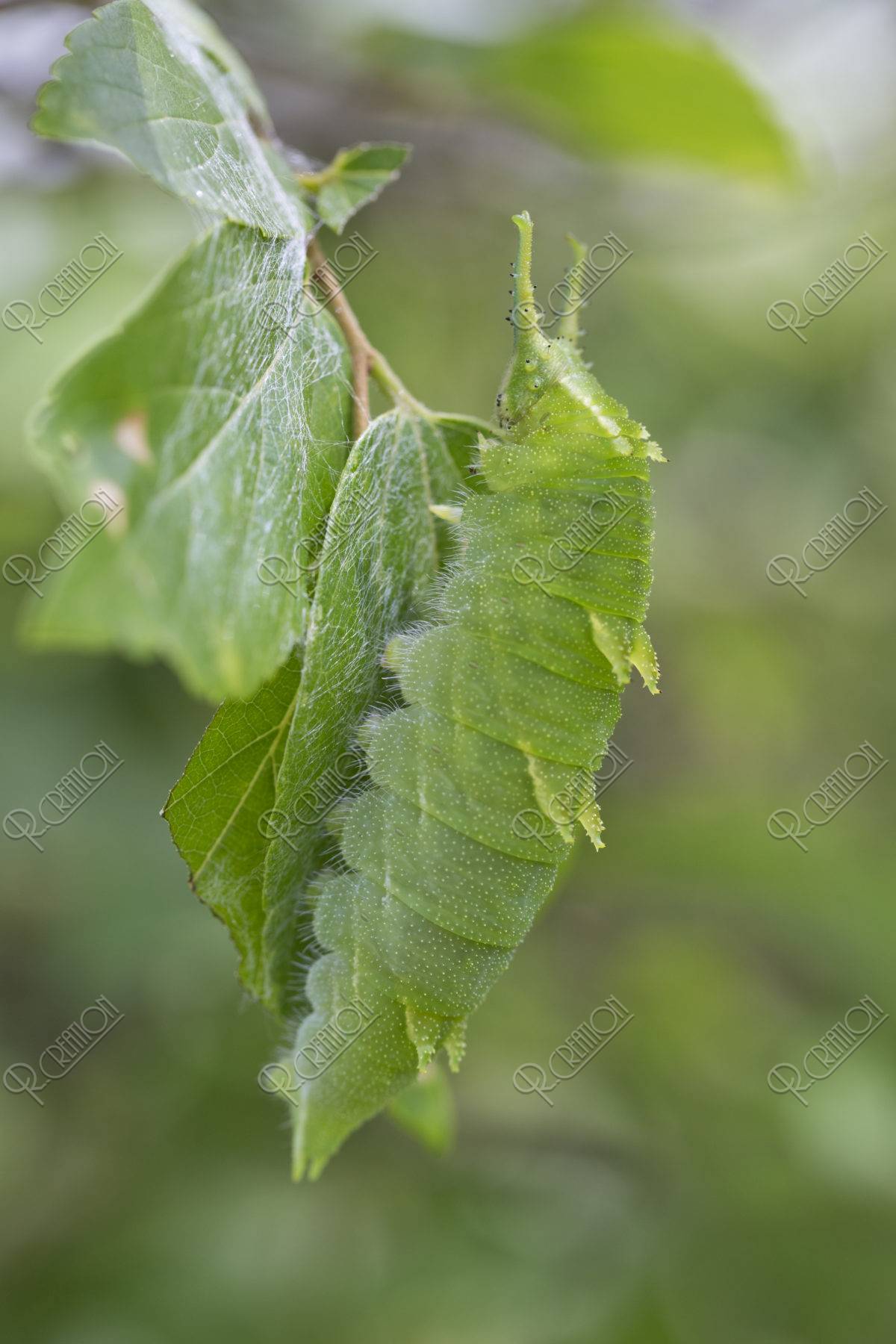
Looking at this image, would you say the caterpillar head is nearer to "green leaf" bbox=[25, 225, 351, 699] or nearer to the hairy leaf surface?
the hairy leaf surface

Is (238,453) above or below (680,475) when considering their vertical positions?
above

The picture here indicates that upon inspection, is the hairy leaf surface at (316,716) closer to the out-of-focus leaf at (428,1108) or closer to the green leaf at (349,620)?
the green leaf at (349,620)

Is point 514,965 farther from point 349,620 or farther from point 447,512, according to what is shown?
point 349,620

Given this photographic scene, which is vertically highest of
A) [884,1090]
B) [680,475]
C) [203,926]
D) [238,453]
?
[238,453]

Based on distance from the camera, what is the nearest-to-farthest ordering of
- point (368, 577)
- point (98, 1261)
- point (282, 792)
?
1. point (282, 792)
2. point (368, 577)
3. point (98, 1261)

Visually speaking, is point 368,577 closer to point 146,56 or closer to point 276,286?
point 276,286

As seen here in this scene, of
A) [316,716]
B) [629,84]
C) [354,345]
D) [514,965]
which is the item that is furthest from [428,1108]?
[629,84]

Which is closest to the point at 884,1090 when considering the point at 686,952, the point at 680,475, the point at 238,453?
the point at 686,952
